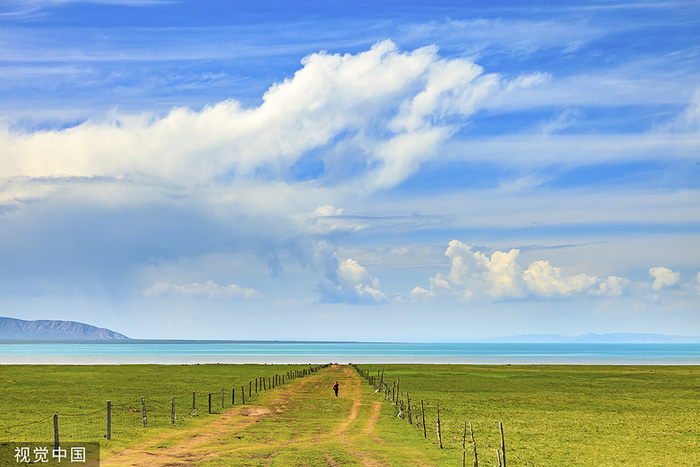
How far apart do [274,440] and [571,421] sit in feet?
80.7

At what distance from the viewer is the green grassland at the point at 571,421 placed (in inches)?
1331

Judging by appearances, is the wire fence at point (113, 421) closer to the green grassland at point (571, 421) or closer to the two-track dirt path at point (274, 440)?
the two-track dirt path at point (274, 440)

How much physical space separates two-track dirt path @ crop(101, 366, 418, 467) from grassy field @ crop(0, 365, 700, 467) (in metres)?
0.07

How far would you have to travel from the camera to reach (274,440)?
35.1 m

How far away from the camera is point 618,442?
125 ft

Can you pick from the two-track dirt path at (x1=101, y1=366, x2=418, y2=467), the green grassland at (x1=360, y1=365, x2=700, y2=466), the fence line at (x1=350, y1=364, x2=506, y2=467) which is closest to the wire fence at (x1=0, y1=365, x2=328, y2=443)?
the two-track dirt path at (x1=101, y1=366, x2=418, y2=467)

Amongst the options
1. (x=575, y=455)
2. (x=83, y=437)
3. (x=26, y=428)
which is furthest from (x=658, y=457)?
(x=26, y=428)

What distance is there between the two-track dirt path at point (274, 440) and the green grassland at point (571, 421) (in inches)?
146

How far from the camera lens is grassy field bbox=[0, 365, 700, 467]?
31844mm

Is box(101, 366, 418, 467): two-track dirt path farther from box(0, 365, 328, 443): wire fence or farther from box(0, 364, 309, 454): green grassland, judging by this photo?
box(0, 364, 309, 454): green grassland

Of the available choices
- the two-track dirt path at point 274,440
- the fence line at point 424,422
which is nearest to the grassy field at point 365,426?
the two-track dirt path at point 274,440

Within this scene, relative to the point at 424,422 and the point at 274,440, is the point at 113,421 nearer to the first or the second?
the point at 274,440

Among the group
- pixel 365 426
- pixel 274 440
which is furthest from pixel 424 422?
pixel 274 440

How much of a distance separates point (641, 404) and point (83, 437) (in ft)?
168
